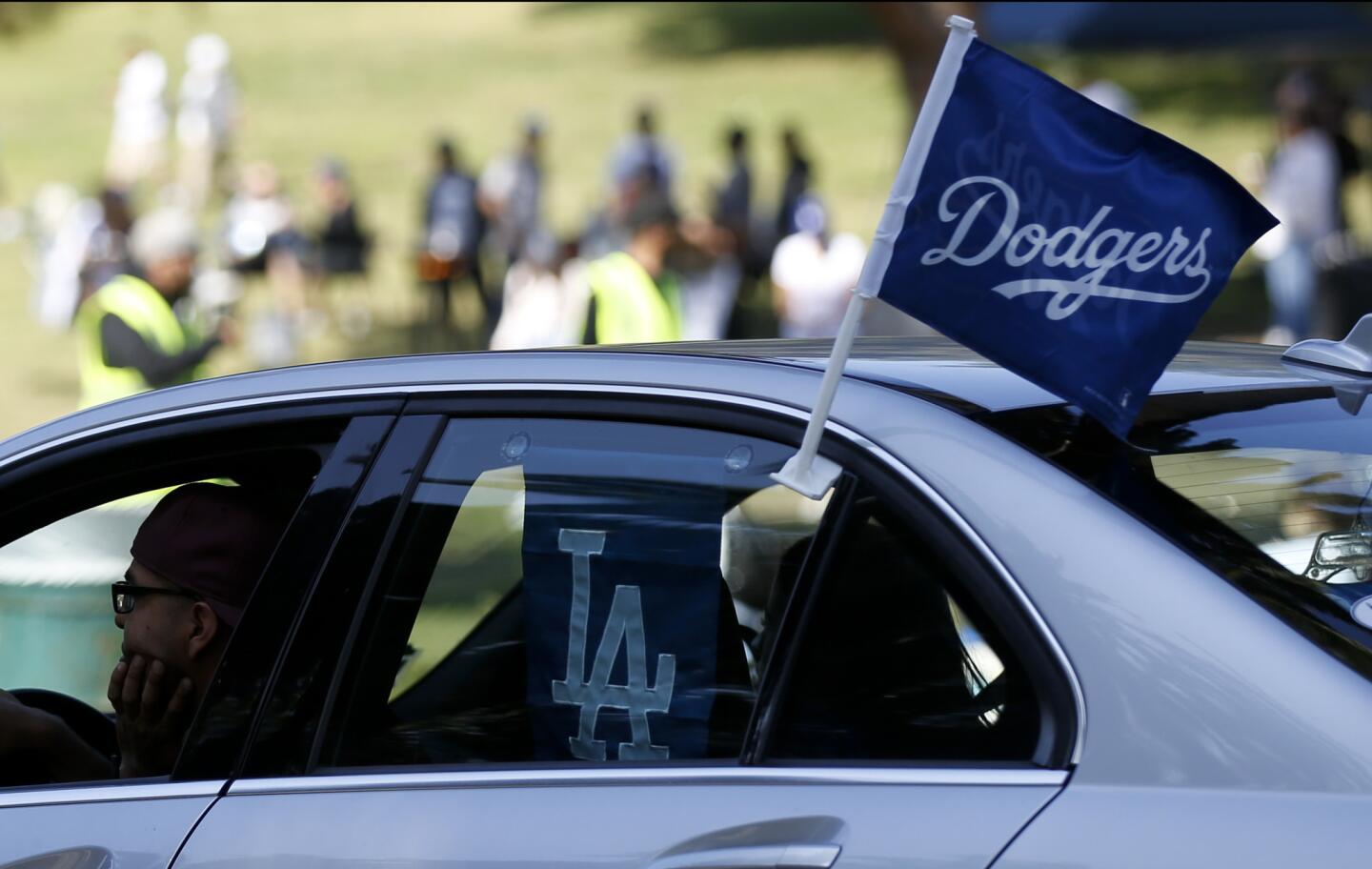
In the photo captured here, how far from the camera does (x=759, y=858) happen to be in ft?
5.69

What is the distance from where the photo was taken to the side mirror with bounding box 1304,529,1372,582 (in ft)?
6.06

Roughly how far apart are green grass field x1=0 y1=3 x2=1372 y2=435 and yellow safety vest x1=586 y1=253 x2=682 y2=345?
31.2 ft

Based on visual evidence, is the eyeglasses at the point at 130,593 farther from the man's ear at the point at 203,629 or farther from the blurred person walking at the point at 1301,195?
the blurred person walking at the point at 1301,195

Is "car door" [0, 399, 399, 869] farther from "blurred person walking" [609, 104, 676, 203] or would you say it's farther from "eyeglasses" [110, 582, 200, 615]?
"blurred person walking" [609, 104, 676, 203]

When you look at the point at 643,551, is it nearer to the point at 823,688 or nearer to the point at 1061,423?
the point at 823,688

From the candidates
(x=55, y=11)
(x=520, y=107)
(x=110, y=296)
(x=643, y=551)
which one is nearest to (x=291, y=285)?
(x=110, y=296)

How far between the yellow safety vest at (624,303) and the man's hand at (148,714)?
4.76 metres

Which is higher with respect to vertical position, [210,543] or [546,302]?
[546,302]

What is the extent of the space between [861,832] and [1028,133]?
0.76 metres

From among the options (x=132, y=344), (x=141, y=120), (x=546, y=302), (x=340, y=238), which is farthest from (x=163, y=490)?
(x=141, y=120)

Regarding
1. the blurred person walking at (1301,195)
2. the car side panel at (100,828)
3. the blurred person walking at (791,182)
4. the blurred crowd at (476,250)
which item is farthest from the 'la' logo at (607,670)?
the blurred person walking at (791,182)

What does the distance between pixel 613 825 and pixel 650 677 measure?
0.76ft

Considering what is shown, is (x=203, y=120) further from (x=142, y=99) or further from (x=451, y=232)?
(x=451, y=232)

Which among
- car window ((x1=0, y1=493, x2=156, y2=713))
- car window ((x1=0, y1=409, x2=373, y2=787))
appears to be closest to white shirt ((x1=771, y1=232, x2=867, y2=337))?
car window ((x1=0, y1=493, x2=156, y2=713))
